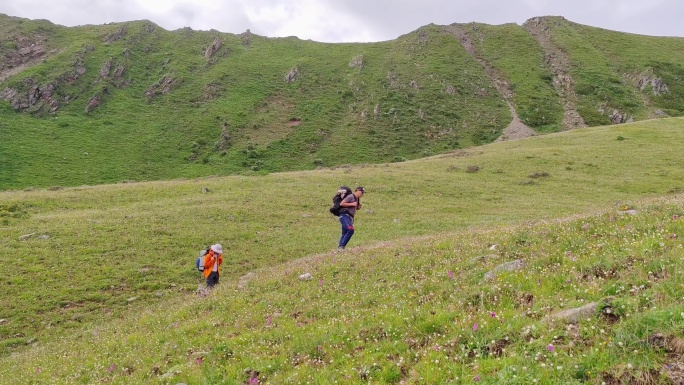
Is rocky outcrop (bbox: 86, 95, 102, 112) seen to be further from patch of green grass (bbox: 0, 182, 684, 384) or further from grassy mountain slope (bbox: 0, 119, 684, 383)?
patch of green grass (bbox: 0, 182, 684, 384)

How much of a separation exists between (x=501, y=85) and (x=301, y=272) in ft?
345

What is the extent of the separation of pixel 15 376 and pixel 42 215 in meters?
25.0

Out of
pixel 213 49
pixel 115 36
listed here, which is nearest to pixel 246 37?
pixel 213 49

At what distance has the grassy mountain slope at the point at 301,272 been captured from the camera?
763 cm

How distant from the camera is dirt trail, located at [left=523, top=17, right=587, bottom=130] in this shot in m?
91.9

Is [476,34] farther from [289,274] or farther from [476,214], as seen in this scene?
[289,274]

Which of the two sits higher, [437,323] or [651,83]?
[651,83]

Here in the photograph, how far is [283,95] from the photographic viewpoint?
10225 cm

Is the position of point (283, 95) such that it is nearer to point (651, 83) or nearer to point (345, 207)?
point (345, 207)

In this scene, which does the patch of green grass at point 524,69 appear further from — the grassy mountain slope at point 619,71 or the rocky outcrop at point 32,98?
the rocky outcrop at point 32,98

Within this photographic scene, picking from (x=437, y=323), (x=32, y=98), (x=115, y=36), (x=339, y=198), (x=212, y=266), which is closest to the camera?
(x=437, y=323)

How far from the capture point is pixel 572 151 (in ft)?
178

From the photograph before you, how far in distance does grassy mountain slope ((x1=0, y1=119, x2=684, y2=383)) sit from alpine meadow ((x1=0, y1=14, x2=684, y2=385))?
80 millimetres

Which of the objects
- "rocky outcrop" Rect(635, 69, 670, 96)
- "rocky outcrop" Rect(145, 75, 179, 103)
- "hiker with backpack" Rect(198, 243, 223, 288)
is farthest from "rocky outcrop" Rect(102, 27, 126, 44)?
"rocky outcrop" Rect(635, 69, 670, 96)
